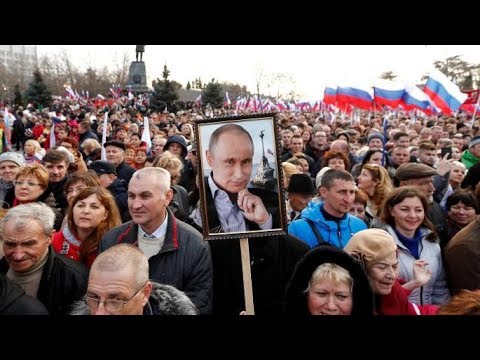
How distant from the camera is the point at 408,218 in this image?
3656 millimetres

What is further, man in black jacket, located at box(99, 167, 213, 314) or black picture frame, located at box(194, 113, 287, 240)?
man in black jacket, located at box(99, 167, 213, 314)

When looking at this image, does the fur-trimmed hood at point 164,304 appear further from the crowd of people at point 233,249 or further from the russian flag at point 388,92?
the russian flag at point 388,92

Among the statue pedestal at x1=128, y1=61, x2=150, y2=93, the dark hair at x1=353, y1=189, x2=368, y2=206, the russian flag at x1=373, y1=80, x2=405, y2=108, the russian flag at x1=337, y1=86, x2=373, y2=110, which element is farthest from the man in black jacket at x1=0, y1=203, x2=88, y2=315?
the statue pedestal at x1=128, y1=61, x2=150, y2=93

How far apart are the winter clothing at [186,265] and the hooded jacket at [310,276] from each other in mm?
734

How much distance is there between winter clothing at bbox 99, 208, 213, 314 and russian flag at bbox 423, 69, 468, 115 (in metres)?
11.9

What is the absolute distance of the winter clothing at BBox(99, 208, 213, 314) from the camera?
2.98m

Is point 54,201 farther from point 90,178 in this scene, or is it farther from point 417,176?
point 417,176

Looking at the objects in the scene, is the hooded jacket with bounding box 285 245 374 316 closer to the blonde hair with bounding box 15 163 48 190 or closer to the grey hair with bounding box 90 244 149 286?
the grey hair with bounding box 90 244 149 286

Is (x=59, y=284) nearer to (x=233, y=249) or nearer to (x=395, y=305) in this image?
(x=233, y=249)

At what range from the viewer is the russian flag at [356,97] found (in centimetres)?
1706

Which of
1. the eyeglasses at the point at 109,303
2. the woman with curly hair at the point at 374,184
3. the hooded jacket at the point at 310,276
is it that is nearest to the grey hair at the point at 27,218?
the eyeglasses at the point at 109,303

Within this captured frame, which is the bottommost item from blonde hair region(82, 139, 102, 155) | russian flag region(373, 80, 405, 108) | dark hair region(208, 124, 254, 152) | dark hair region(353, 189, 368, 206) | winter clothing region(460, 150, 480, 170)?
dark hair region(353, 189, 368, 206)
